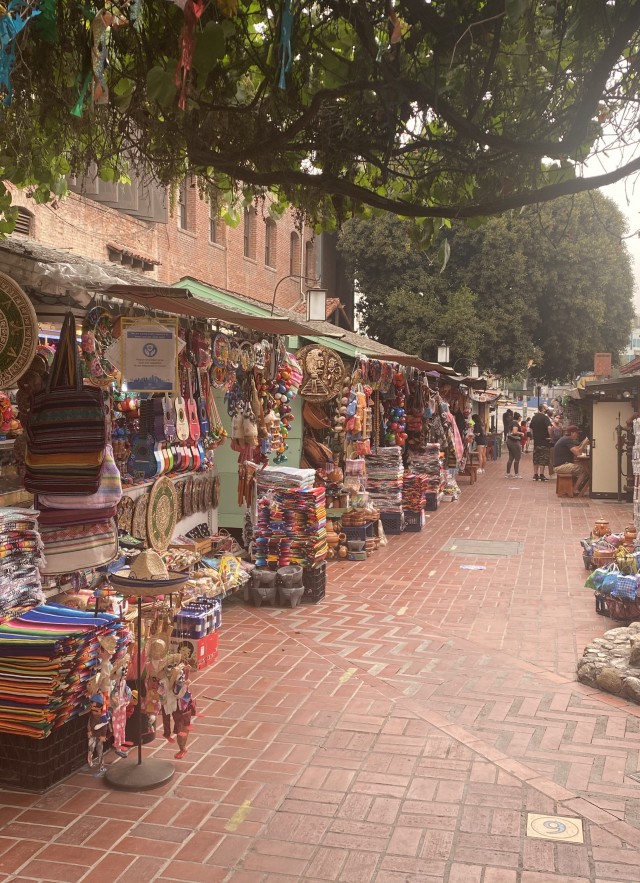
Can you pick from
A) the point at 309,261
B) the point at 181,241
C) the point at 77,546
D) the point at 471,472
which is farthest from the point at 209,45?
the point at 309,261

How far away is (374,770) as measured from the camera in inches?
206

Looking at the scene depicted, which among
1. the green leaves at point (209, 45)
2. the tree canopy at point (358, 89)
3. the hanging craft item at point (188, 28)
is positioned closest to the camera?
the hanging craft item at point (188, 28)

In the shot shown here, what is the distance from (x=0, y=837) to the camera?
4359 mm

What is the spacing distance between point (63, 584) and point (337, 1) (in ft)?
14.2

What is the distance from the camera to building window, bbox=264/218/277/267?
26297 millimetres

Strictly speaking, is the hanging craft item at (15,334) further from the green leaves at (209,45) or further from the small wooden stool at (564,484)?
the small wooden stool at (564,484)

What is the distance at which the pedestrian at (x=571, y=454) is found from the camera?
67.4 ft

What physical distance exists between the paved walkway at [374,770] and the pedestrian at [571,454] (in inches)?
459

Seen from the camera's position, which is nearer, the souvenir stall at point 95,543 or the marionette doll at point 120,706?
the souvenir stall at point 95,543

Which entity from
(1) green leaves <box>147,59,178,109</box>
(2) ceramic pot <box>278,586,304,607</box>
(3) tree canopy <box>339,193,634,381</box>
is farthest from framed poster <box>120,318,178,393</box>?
(3) tree canopy <box>339,193,634,381</box>

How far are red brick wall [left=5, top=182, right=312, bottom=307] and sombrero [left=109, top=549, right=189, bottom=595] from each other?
3.96 meters

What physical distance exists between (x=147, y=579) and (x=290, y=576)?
4260mm

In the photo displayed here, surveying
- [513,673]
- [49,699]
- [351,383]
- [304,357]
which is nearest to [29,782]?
Answer: [49,699]

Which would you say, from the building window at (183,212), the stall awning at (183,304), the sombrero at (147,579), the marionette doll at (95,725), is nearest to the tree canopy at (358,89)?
the stall awning at (183,304)
